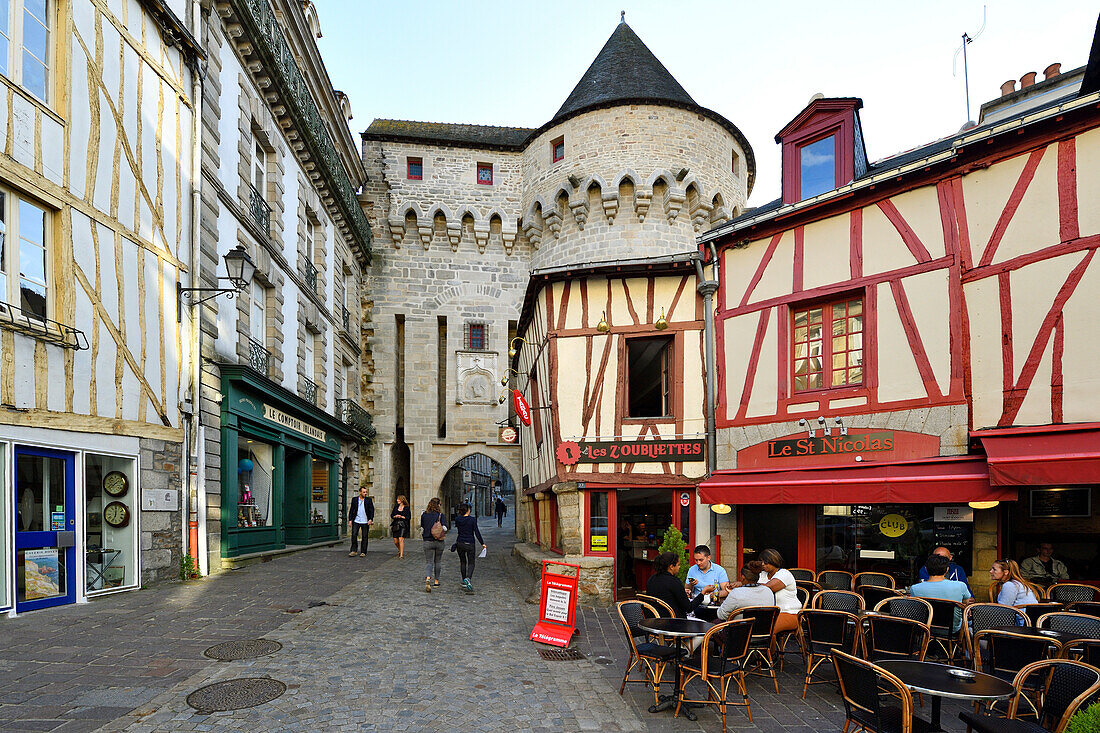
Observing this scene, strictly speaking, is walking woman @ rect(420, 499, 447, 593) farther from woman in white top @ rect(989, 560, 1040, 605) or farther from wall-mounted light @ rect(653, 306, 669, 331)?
woman in white top @ rect(989, 560, 1040, 605)

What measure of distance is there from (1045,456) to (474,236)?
1806cm

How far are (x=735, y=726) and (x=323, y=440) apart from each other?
46.9 ft

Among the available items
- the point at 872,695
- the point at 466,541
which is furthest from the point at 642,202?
the point at 872,695

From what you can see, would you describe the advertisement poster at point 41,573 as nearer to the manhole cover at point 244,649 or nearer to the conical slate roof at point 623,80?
the manhole cover at point 244,649

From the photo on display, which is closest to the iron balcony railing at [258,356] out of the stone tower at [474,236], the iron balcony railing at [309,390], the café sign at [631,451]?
the iron balcony railing at [309,390]

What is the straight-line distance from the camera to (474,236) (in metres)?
22.3

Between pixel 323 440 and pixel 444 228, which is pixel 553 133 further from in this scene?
pixel 323 440

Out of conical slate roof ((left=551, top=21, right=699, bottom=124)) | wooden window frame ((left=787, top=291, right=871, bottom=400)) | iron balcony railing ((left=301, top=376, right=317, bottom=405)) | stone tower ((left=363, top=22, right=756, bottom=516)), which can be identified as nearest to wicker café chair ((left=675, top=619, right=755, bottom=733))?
wooden window frame ((left=787, top=291, right=871, bottom=400))

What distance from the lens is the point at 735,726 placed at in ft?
14.8

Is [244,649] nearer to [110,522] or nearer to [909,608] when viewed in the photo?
[110,522]

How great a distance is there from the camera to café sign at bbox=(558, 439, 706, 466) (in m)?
Answer: 10.1

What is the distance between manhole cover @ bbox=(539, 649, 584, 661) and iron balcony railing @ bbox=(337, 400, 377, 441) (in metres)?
13.5

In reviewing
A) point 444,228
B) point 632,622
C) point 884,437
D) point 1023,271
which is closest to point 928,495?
point 884,437

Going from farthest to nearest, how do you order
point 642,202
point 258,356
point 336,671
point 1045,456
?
point 642,202 → point 258,356 → point 1045,456 → point 336,671
